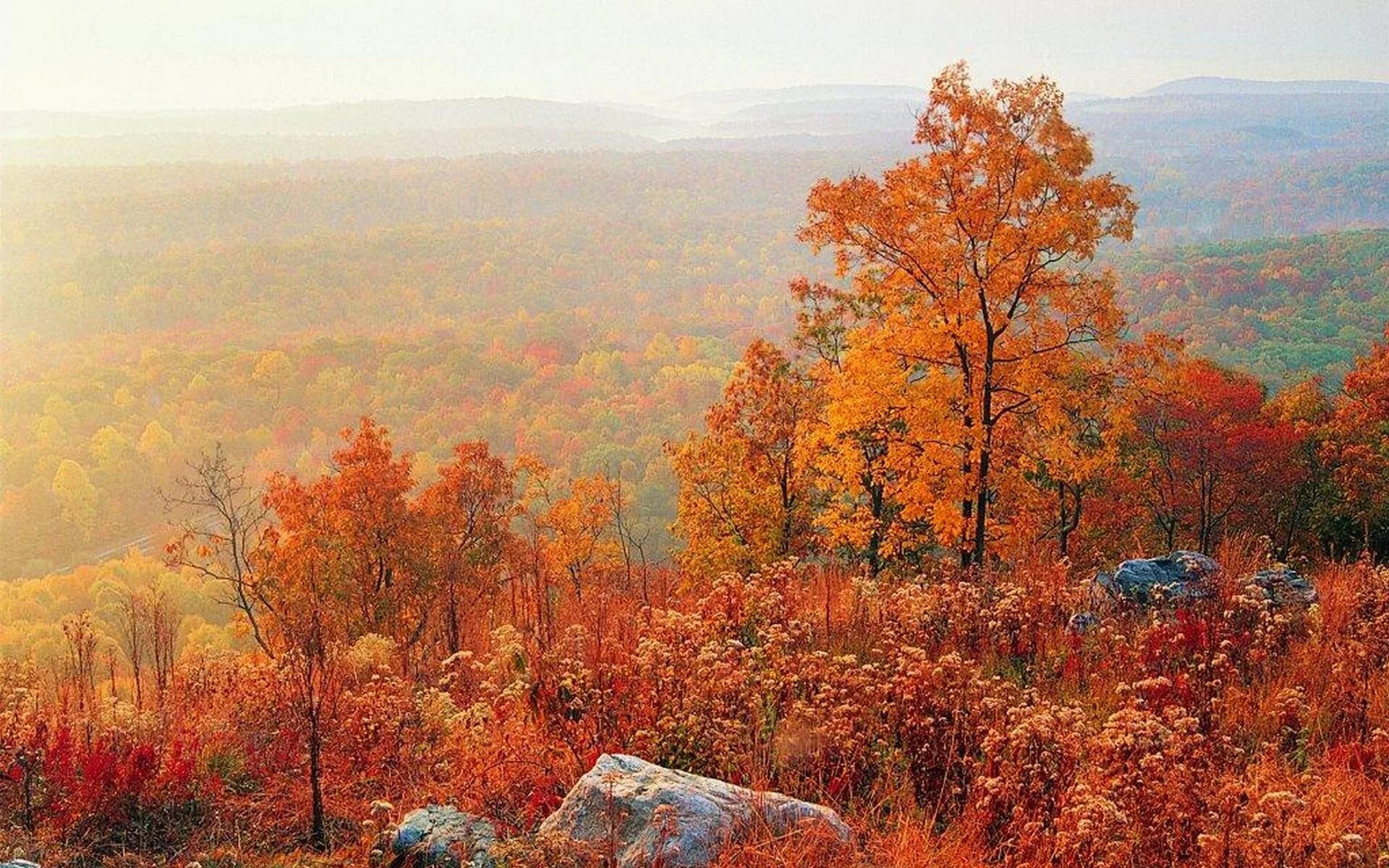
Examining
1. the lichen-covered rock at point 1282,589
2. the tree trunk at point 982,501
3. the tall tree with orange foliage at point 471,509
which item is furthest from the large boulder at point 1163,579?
the tall tree with orange foliage at point 471,509

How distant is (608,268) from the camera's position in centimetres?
19212

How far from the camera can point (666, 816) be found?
4062mm

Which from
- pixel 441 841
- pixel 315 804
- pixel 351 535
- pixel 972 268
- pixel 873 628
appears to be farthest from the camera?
pixel 351 535

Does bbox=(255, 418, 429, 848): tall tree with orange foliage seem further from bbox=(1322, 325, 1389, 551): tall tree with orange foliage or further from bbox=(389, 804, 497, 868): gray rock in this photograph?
bbox=(1322, 325, 1389, 551): tall tree with orange foliage

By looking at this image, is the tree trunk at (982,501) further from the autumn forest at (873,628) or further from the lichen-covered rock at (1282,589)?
the lichen-covered rock at (1282,589)

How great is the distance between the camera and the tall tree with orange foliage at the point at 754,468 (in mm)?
→ 21891

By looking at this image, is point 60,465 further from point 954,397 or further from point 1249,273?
point 1249,273

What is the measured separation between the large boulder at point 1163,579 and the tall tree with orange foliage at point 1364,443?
81.0 ft

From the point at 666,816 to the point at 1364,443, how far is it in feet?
120

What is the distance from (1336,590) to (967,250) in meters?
6.75

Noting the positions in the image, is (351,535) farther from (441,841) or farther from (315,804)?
(441,841)

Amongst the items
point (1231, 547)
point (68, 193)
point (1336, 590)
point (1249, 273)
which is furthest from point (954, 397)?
point (68, 193)

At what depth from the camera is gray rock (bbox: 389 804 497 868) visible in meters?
4.19

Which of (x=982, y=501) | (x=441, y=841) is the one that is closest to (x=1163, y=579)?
(x=982, y=501)
